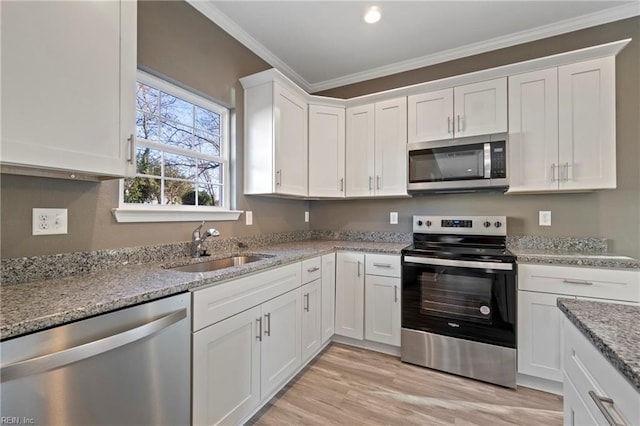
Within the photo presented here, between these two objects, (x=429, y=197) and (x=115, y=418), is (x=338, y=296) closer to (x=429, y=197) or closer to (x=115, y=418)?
(x=429, y=197)

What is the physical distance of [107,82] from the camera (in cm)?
120

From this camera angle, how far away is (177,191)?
6.59 feet

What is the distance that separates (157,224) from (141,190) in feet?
0.83

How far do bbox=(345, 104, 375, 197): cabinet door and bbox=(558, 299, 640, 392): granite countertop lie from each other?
202cm

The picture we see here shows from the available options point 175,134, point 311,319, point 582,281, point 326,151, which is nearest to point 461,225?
point 582,281

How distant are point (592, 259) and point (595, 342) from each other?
1580 millimetres

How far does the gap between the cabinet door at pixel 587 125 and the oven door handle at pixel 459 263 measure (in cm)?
83

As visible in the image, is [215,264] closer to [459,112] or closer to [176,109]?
[176,109]

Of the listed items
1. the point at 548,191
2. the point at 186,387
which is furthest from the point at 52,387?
the point at 548,191

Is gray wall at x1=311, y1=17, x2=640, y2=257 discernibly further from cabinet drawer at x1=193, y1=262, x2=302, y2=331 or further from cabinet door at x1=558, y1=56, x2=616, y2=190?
cabinet drawer at x1=193, y1=262, x2=302, y2=331

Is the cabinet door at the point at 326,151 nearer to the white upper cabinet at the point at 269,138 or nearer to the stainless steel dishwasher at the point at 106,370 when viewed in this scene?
the white upper cabinet at the point at 269,138

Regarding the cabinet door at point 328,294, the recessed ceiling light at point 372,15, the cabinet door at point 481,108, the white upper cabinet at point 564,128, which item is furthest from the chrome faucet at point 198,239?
the white upper cabinet at point 564,128

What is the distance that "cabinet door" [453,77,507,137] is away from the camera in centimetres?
230

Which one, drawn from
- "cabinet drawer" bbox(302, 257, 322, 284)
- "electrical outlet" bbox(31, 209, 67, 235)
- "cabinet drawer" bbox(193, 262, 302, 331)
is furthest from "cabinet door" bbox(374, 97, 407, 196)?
"electrical outlet" bbox(31, 209, 67, 235)
